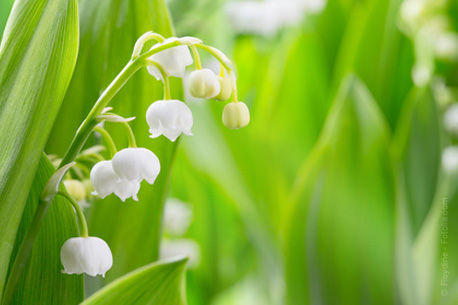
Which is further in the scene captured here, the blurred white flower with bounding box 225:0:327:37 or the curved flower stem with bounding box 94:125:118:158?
the blurred white flower with bounding box 225:0:327:37

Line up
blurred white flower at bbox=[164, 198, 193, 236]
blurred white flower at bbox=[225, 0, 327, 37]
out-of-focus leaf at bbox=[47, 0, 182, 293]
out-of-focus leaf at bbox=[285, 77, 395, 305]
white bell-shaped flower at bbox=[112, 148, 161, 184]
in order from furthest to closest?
blurred white flower at bbox=[225, 0, 327, 37]
blurred white flower at bbox=[164, 198, 193, 236]
out-of-focus leaf at bbox=[285, 77, 395, 305]
out-of-focus leaf at bbox=[47, 0, 182, 293]
white bell-shaped flower at bbox=[112, 148, 161, 184]

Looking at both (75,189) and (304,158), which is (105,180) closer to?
(75,189)

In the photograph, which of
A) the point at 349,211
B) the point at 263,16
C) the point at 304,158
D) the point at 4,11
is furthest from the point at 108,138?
the point at 263,16

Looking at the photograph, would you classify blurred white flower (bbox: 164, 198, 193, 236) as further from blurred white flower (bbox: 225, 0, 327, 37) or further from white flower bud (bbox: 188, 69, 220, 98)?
white flower bud (bbox: 188, 69, 220, 98)

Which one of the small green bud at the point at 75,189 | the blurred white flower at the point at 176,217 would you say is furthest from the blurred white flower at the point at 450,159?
the small green bud at the point at 75,189

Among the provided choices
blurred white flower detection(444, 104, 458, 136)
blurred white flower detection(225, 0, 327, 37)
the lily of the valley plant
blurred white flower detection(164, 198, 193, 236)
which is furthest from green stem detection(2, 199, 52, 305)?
blurred white flower detection(225, 0, 327, 37)

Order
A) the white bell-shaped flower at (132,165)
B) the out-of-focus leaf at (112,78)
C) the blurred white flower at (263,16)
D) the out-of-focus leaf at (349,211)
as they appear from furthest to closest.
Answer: the blurred white flower at (263,16), the out-of-focus leaf at (349,211), the out-of-focus leaf at (112,78), the white bell-shaped flower at (132,165)

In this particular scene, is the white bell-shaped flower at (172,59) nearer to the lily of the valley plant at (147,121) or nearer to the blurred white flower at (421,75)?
the lily of the valley plant at (147,121)
